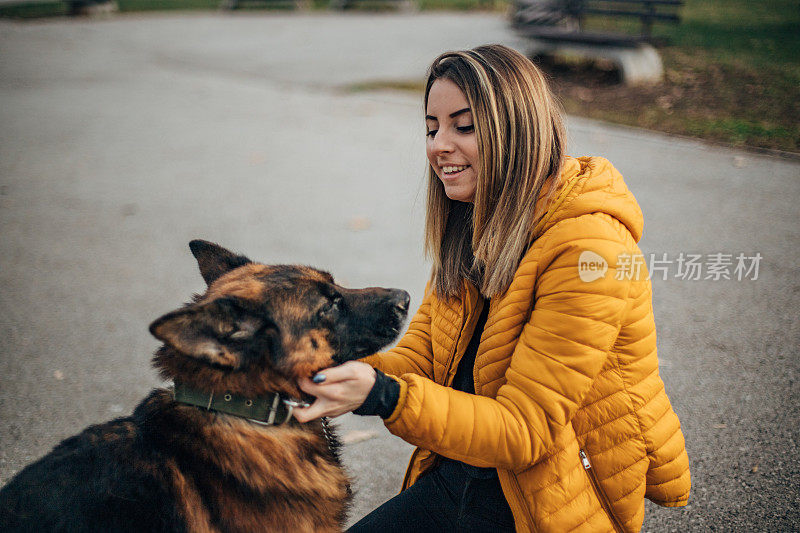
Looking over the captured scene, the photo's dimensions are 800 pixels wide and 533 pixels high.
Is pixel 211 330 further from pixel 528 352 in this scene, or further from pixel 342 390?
pixel 528 352

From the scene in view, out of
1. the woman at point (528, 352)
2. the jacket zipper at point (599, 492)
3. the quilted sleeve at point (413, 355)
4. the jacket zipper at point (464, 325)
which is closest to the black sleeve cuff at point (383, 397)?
the woman at point (528, 352)

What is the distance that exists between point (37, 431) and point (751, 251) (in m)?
5.86

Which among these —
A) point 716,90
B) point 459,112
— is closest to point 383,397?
point 459,112

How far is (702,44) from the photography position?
39.0 feet

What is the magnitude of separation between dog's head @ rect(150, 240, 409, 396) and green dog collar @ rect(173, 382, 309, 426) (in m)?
0.03

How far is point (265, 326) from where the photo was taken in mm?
2096

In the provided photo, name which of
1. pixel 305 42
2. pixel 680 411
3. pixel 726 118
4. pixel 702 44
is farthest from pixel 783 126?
pixel 305 42

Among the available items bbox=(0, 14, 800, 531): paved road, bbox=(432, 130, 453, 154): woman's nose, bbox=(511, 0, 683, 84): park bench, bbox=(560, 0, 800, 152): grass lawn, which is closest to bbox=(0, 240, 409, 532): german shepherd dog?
bbox=(432, 130, 453, 154): woman's nose

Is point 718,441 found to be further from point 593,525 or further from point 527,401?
point 527,401

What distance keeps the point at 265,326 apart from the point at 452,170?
98 cm

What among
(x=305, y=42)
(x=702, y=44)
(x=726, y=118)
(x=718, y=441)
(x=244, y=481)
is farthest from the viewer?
(x=305, y=42)

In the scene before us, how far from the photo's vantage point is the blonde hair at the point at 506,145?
2021mm

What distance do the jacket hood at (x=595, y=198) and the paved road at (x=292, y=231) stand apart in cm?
171

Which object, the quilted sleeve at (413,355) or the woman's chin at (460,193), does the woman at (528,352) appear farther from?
the quilted sleeve at (413,355)
